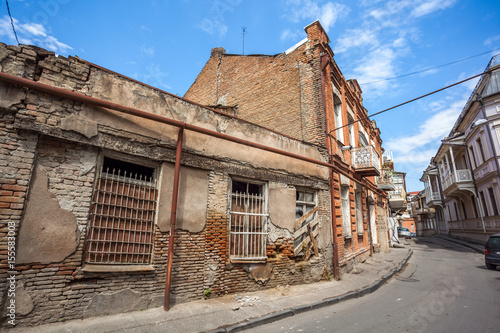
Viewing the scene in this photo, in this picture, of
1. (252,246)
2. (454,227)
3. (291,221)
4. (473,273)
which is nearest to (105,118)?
(252,246)

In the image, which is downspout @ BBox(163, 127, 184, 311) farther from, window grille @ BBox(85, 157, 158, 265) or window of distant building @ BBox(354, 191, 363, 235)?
window of distant building @ BBox(354, 191, 363, 235)

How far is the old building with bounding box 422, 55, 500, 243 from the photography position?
1694cm

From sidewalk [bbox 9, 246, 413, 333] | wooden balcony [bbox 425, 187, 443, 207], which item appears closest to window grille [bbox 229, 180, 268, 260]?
sidewalk [bbox 9, 246, 413, 333]

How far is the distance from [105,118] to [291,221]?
5616mm

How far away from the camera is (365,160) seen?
1195cm

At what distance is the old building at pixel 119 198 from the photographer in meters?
4.02

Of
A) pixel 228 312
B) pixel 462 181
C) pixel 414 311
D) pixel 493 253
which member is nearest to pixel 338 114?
pixel 493 253

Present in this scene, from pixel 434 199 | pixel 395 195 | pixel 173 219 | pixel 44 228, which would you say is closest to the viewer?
pixel 44 228

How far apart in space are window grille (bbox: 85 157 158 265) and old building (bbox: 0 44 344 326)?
20 mm

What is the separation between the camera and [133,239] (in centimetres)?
511

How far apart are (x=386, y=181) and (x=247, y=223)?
13922mm

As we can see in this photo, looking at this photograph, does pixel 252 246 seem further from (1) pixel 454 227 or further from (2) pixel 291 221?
(1) pixel 454 227

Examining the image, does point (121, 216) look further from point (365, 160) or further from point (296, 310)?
point (365, 160)

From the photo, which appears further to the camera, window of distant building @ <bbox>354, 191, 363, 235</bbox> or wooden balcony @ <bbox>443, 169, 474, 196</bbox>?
wooden balcony @ <bbox>443, 169, 474, 196</bbox>
